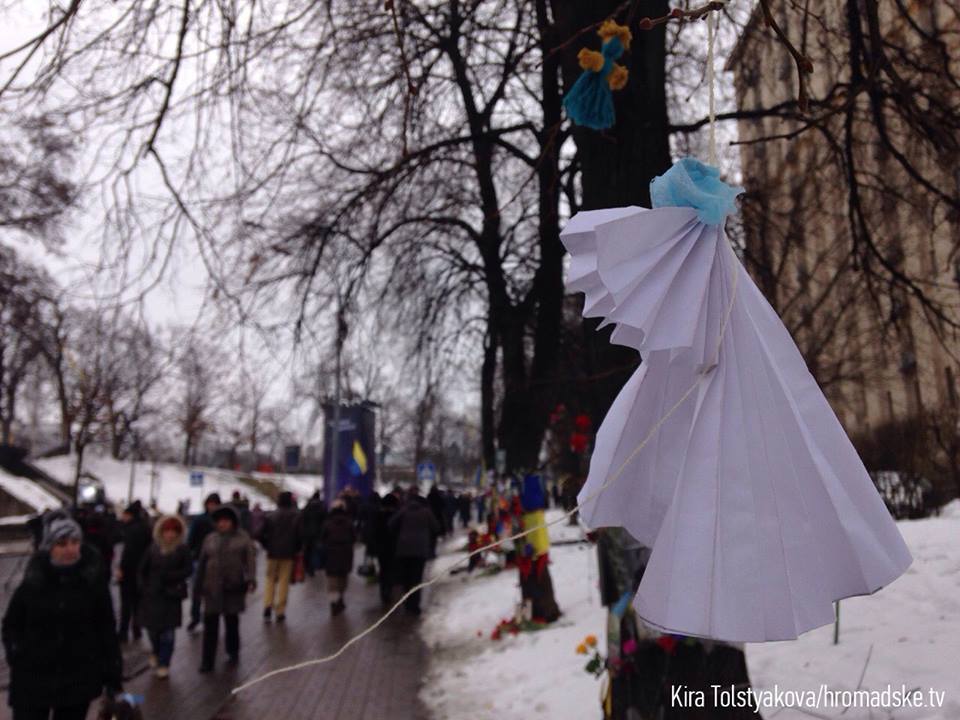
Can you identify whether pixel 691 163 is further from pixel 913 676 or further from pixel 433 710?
pixel 433 710

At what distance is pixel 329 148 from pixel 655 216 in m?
6.94

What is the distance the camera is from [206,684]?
7641 mm

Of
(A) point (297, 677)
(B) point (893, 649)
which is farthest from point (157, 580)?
(B) point (893, 649)

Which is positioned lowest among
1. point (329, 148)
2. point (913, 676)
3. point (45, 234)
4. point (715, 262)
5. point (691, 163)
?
point (913, 676)

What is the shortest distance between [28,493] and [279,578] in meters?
25.7

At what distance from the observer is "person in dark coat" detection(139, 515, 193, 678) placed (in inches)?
300

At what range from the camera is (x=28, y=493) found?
3234 cm

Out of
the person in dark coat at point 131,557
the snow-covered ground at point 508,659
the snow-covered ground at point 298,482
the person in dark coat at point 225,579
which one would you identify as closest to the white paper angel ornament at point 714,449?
the snow-covered ground at point 508,659

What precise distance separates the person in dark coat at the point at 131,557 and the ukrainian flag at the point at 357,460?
9.93m

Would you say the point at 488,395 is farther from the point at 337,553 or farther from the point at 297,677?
the point at 297,677

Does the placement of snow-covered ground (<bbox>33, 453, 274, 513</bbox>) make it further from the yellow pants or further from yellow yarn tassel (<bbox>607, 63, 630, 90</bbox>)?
yellow yarn tassel (<bbox>607, 63, 630, 90</bbox>)

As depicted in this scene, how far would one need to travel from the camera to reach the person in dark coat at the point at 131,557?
9055 mm

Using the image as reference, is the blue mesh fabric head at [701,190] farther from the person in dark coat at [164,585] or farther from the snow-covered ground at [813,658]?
the person in dark coat at [164,585]

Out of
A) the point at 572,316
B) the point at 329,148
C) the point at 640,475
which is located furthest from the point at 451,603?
the point at 640,475
